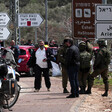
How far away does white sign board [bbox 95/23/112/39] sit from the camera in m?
12.5

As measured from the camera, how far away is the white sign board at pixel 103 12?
1240cm

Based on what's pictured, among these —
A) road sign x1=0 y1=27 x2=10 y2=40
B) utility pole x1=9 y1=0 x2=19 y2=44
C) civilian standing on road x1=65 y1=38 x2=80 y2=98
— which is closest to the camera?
civilian standing on road x1=65 y1=38 x2=80 y2=98

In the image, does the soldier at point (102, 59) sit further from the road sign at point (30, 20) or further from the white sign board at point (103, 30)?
the road sign at point (30, 20)

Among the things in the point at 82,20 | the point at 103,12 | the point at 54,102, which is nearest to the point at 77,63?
the point at 54,102

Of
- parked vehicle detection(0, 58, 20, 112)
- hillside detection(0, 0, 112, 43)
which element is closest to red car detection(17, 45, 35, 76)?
parked vehicle detection(0, 58, 20, 112)

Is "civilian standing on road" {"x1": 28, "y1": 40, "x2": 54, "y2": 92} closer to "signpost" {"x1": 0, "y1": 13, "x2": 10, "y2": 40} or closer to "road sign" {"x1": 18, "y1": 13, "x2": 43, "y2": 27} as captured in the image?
"signpost" {"x1": 0, "y1": 13, "x2": 10, "y2": 40}

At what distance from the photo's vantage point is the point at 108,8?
12438 mm

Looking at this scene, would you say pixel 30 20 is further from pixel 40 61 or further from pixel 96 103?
pixel 96 103

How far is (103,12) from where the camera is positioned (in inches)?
490

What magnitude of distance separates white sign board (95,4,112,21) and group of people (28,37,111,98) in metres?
1.15

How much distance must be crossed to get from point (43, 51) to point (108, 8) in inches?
150

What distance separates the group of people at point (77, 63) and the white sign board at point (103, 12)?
1147mm

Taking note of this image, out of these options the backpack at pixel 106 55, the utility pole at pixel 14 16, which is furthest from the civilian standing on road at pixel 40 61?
the utility pole at pixel 14 16

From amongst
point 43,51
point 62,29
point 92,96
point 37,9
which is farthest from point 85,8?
point 37,9
